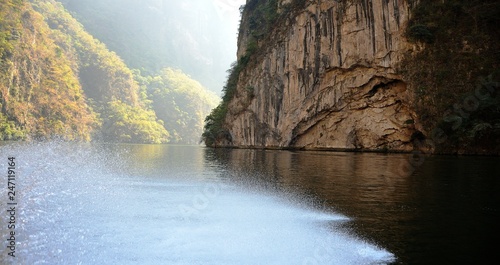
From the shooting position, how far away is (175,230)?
785 centimetres

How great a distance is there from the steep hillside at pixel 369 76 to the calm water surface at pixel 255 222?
23.8 meters

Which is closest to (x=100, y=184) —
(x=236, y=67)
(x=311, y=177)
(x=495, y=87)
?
(x=311, y=177)

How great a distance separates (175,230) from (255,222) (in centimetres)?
179

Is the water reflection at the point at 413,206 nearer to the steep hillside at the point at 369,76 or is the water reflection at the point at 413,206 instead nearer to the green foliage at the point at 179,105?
the steep hillside at the point at 369,76

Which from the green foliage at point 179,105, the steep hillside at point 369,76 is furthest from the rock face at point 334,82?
the green foliage at point 179,105

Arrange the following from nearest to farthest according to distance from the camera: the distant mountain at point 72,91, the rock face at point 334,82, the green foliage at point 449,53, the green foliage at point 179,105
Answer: the green foliage at point 449,53 → the rock face at point 334,82 → the distant mountain at point 72,91 → the green foliage at point 179,105

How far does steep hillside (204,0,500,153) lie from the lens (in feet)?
→ 117

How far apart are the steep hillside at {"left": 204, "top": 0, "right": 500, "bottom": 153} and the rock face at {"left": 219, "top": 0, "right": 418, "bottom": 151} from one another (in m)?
0.11

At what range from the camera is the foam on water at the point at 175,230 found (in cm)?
622

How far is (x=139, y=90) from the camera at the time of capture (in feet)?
523

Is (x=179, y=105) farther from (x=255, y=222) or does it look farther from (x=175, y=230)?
(x=175, y=230)

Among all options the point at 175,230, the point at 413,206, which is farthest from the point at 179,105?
the point at 175,230

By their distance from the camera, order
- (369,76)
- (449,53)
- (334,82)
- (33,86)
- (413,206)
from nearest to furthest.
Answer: (413,206), (449,53), (369,76), (334,82), (33,86)

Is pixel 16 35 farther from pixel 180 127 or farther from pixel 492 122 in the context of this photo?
pixel 492 122
